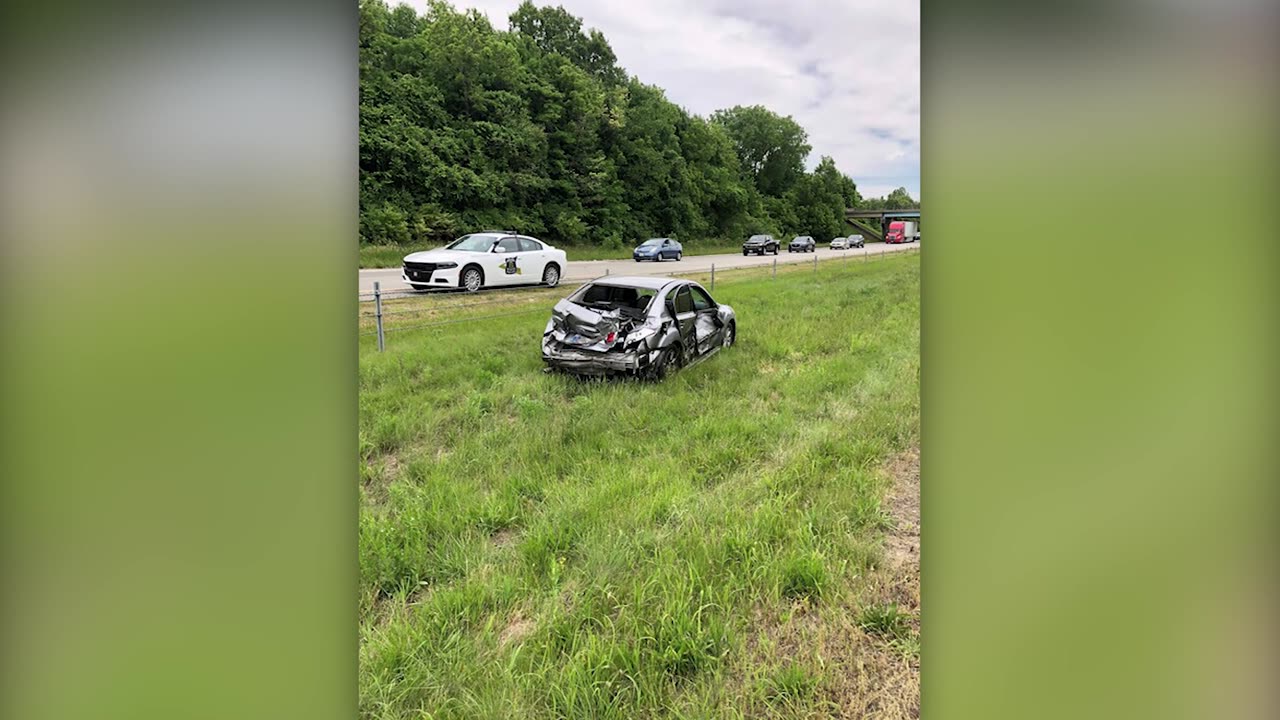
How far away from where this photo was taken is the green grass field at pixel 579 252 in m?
1.46

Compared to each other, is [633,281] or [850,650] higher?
[633,281]

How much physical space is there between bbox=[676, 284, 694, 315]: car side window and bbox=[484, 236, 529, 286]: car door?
46 centimetres

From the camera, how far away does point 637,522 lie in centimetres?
146

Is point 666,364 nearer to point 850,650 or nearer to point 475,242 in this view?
point 475,242

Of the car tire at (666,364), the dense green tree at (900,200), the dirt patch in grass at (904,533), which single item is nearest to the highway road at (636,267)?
the dense green tree at (900,200)

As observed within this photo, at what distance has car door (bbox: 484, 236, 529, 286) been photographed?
1.58m

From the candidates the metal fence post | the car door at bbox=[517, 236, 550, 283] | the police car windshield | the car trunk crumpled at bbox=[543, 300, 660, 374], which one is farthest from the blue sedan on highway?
the metal fence post

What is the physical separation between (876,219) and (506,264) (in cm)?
105

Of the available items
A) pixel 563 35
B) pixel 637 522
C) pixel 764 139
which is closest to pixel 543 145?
pixel 563 35

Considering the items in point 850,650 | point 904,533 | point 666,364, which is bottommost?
point 850,650

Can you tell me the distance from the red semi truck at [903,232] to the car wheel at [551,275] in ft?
2.99
